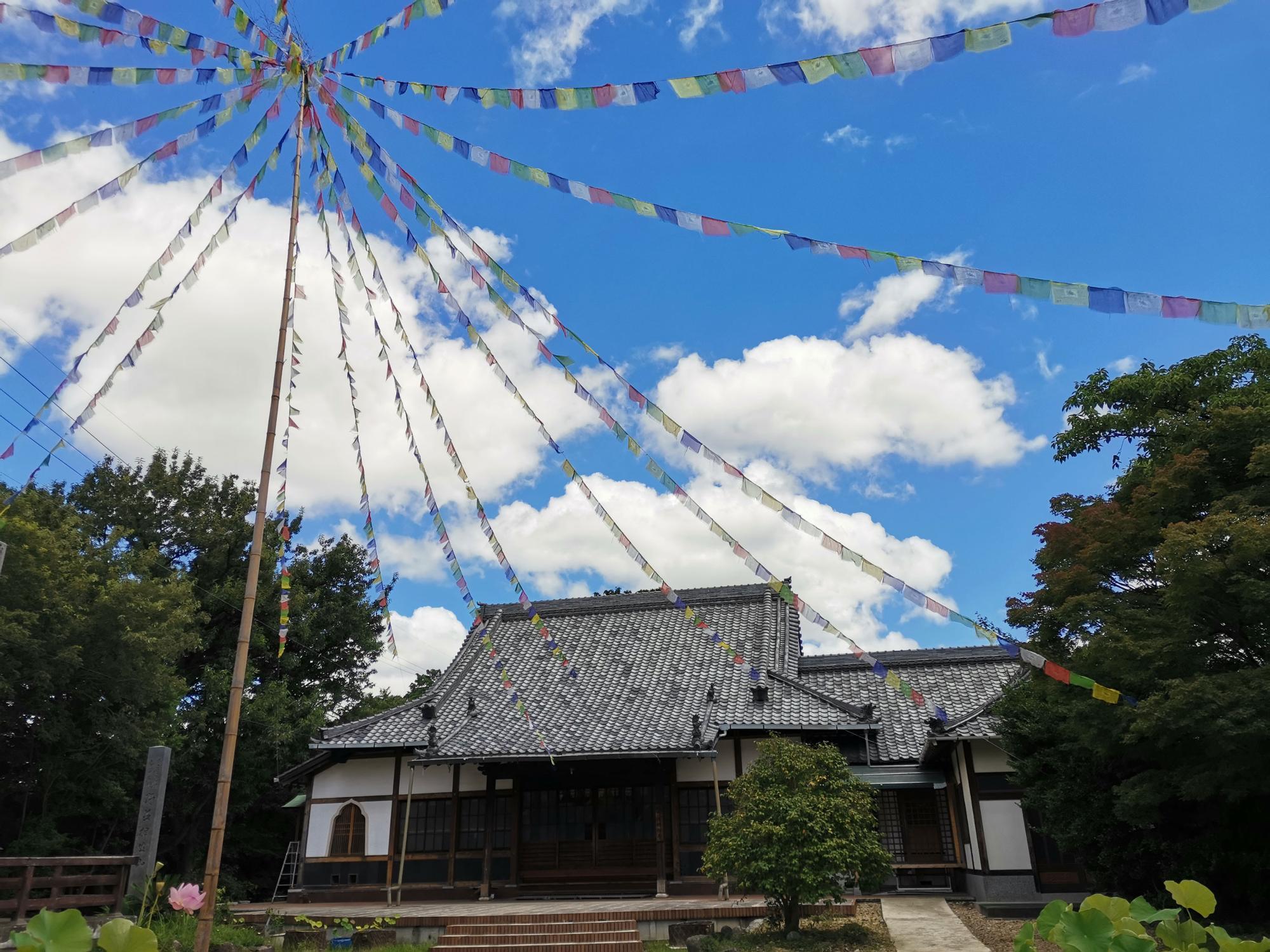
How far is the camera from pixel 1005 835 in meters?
15.2

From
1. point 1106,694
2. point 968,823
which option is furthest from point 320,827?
point 1106,694

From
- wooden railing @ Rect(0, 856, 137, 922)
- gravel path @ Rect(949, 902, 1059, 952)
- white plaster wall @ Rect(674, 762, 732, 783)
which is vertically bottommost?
gravel path @ Rect(949, 902, 1059, 952)

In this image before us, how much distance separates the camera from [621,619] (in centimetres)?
2425

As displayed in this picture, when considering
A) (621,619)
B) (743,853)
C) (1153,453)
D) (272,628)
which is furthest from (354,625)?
(1153,453)

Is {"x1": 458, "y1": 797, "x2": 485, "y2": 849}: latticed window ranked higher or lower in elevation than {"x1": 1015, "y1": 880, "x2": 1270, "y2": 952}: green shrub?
higher

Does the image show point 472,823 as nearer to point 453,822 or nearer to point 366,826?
point 453,822

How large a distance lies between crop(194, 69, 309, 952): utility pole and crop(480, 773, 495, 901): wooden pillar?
12.1 meters

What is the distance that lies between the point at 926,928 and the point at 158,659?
17.0 meters

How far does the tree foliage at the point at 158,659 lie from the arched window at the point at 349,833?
17.2 ft

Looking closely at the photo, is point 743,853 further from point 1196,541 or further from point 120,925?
point 120,925

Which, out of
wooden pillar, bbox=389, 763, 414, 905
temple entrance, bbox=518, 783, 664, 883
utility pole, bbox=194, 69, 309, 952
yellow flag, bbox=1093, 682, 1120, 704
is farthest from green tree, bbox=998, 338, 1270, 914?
wooden pillar, bbox=389, 763, 414, 905

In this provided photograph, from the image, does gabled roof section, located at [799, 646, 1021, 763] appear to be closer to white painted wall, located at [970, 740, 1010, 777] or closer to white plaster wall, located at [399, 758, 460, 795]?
white painted wall, located at [970, 740, 1010, 777]

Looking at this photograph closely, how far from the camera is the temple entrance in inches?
672

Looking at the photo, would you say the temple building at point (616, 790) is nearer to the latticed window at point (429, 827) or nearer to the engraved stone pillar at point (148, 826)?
the latticed window at point (429, 827)
